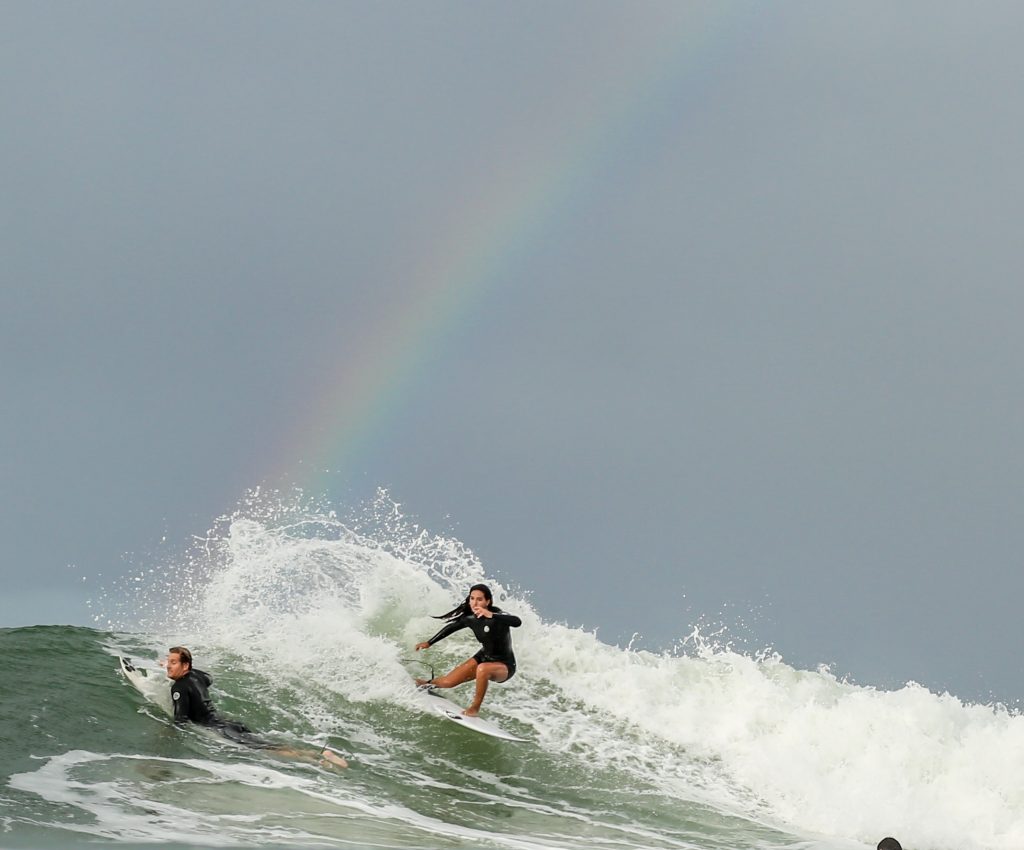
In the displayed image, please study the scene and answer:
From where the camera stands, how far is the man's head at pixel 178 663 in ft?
38.2

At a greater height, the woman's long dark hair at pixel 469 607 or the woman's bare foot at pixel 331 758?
the woman's long dark hair at pixel 469 607

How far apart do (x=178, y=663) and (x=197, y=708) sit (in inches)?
24.3

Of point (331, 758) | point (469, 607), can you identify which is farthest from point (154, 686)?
point (469, 607)

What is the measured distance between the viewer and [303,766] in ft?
37.0

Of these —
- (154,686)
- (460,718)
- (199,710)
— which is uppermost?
(460,718)

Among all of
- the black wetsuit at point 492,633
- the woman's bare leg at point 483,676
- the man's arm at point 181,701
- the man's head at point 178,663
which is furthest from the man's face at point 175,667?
the woman's bare leg at point 483,676

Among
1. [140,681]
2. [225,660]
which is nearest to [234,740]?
[140,681]

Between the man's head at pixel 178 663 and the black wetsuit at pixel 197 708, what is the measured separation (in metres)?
0.06

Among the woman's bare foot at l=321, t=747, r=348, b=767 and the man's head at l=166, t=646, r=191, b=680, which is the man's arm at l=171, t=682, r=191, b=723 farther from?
the woman's bare foot at l=321, t=747, r=348, b=767

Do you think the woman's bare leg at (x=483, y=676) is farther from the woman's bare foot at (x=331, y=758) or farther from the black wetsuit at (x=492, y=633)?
the woman's bare foot at (x=331, y=758)

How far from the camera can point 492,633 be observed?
13.8 m

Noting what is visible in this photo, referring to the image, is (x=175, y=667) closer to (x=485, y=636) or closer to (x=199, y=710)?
(x=199, y=710)

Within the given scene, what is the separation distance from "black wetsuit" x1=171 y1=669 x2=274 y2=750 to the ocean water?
0.71 feet

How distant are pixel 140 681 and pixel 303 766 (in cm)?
324
